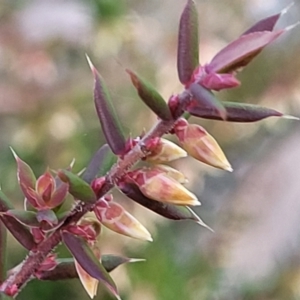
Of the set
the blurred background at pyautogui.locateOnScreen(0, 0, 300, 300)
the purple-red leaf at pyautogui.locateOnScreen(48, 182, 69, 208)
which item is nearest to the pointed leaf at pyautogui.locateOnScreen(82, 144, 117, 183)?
the purple-red leaf at pyautogui.locateOnScreen(48, 182, 69, 208)

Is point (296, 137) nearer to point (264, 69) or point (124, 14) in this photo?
point (264, 69)

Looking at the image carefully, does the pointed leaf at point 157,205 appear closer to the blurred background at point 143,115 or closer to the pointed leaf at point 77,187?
the pointed leaf at point 77,187

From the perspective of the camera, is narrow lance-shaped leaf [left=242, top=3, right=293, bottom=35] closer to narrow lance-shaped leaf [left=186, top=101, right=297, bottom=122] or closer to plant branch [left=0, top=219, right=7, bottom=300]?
narrow lance-shaped leaf [left=186, top=101, right=297, bottom=122]

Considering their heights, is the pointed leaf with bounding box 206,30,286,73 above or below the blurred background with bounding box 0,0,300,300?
above

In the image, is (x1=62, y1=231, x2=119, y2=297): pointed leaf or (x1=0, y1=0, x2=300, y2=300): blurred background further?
(x1=0, y1=0, x2=300, y2=300): blurred background

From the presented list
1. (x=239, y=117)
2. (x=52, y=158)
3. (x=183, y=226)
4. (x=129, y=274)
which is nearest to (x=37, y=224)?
(x=239, y=117)

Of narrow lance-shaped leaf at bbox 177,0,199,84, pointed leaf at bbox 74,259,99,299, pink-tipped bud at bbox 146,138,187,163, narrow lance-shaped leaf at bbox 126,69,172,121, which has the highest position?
narrow lance-shaped leaf at bbox 177,0,199,84

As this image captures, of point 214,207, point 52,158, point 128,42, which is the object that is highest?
point 128,42
